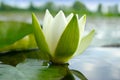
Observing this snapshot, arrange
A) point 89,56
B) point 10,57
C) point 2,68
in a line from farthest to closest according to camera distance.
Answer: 1. point 89,56
2. point 10,57
3. point 2,68

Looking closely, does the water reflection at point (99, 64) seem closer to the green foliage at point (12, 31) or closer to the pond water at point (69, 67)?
the pond water at point (69, 67)

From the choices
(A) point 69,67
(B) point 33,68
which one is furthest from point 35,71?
(A) point 69,67

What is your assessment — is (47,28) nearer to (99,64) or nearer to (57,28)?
(57,28)

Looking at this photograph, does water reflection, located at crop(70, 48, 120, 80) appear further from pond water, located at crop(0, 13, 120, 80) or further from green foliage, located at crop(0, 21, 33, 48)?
green foliage, located at crop(0, 21, 33, 48)

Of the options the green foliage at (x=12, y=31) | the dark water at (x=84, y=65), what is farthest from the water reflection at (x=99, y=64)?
the green foliage at (x=12, y=31)

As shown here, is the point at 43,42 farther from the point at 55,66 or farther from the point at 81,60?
the point at 81,60

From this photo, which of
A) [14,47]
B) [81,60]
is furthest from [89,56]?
[14,47]

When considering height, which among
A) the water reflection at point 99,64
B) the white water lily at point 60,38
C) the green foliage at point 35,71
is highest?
the white water lily at point 60,38
